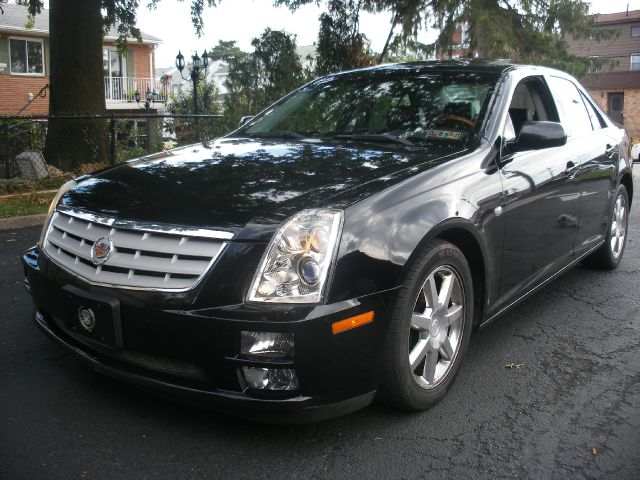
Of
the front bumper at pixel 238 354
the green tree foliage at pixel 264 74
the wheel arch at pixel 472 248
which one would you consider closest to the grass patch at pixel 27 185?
the green tree foliage at pixel 264 74

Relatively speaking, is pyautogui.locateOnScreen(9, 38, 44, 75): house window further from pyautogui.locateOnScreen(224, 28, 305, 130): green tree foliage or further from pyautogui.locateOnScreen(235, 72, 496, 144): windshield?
pyautogui.locateOnScreen(235, 72, 496, 144): windshield

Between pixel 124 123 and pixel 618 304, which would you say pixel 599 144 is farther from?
pixel 124 123

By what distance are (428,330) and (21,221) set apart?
5881mm

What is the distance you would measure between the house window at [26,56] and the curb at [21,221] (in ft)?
71.3

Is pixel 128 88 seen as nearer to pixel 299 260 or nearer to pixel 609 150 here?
pixel 609 150

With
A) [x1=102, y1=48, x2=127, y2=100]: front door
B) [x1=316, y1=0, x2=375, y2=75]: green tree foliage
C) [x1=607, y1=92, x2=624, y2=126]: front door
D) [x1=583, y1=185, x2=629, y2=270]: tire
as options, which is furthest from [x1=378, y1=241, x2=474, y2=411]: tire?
[x1=607, y1=92, x2=624, y2=126]: front door

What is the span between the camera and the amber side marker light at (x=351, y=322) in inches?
91.7

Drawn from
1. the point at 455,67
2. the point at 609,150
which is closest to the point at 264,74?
the point at 609,150

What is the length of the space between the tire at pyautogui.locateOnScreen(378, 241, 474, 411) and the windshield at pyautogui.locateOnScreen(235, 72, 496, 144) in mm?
859

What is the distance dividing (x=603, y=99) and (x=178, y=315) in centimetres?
4649

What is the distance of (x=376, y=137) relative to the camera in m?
3.57

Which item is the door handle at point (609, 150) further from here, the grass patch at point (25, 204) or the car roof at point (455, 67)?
the grass patch at point (25, 204)

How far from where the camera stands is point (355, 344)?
241cm

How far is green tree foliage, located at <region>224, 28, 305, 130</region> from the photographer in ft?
45.8
